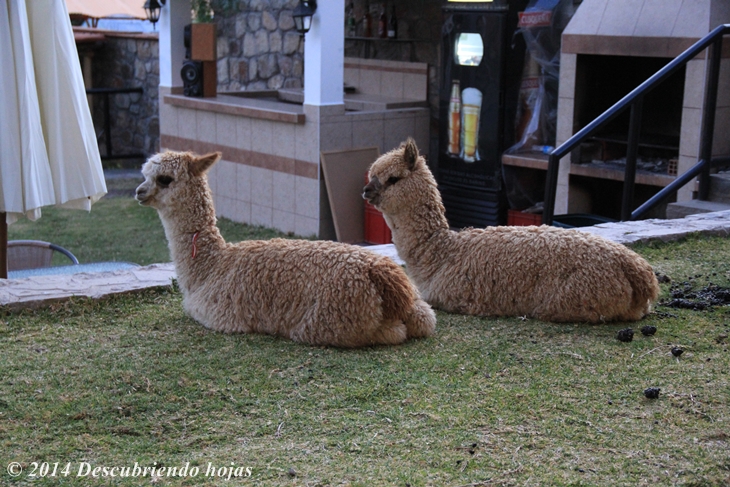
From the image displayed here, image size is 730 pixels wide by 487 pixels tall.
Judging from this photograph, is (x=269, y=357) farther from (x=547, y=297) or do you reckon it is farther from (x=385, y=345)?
(x=547, y=297)

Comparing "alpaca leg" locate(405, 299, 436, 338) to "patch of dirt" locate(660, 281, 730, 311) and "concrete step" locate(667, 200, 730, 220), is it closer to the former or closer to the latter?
"patch of dirt" locate(660, 281, 730, 311)

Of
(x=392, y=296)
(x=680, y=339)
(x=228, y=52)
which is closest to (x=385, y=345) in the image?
(x=392, y=296)

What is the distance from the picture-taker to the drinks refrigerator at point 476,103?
9.77 meters

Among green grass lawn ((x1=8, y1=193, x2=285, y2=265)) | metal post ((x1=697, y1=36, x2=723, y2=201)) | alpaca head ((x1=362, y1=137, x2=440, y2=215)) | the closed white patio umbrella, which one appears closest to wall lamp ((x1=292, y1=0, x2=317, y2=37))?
green grass lawn ((x1=8, y1=193, x2=285, y2=265))

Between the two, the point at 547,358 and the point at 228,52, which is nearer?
the point at 547,358

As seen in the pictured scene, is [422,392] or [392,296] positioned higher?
[392,296]

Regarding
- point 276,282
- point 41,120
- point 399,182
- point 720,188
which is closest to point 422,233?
point 399,182

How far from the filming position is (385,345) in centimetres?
375

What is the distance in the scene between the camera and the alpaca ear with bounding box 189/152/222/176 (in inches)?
160

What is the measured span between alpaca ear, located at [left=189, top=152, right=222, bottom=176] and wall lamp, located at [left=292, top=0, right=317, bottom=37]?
20.4 feet

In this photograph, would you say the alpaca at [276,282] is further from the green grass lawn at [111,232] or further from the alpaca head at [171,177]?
the green grass lawn at [111,232]

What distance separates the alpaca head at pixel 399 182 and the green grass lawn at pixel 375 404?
23.4 inches

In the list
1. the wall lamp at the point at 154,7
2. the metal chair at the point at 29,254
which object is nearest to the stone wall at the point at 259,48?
the wall lamp at the point at 154,7

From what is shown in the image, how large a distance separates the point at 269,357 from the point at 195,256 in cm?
80
